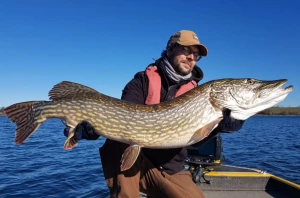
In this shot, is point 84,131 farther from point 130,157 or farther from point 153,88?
point 153,88

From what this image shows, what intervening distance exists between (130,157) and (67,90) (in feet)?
3.55

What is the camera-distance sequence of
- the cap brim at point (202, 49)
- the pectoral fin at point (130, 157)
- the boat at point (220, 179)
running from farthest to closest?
the boat at point (220, 179) → the cap brim at point (202, 49) → the pectoral fin at point (130, 157)

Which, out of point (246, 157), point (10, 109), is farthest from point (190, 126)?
point (246, 157)

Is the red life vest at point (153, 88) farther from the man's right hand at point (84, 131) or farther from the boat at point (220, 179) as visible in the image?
the boat at point (220, 179)

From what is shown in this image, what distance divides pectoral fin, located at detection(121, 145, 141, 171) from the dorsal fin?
0.78m

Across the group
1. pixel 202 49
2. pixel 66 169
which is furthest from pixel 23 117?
pixel 66 169

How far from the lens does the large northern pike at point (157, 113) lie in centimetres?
307

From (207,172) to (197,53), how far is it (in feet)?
9.73

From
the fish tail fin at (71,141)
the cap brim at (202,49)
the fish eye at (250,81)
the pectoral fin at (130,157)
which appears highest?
the cap brim at (202,49)

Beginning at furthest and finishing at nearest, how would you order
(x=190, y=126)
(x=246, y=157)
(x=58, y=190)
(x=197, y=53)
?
(x=246, y=157) → (x=58, y=190) → (x=197, y=53) → (x=190, y=126)

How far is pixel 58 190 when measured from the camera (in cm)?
801

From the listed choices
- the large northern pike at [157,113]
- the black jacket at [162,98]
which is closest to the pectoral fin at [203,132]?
the large northern pike at [157,113]

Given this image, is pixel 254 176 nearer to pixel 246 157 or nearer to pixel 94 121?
pixel 94 121

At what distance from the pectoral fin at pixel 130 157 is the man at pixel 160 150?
0.26 metres
